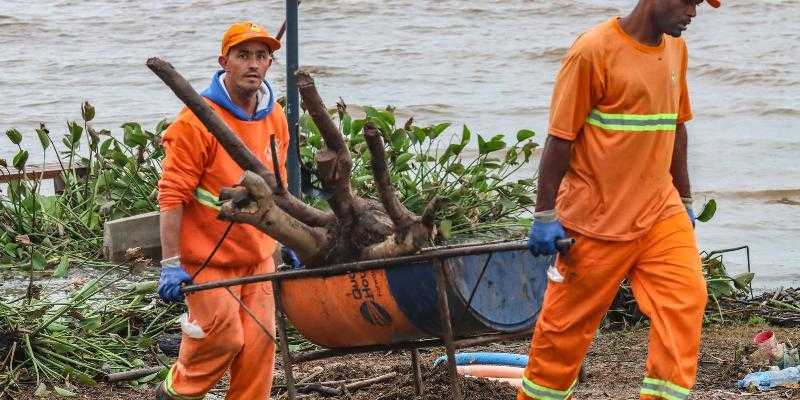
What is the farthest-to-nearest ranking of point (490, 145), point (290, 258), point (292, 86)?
1. point (490, 145)
2. point (292, 86)
3. point (290, 258)

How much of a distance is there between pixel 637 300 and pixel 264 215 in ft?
4.09

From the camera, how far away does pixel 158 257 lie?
7.86m

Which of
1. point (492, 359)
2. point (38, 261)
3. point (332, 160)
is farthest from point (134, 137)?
point (332, 160)

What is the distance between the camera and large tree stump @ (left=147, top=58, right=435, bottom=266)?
4.64 m

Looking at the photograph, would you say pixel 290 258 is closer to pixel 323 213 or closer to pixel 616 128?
pixel 323 213

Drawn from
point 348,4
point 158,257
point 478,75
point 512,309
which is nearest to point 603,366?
point 512,309

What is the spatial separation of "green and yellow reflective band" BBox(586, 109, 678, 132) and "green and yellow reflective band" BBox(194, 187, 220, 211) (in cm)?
137

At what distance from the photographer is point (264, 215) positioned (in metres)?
4.69

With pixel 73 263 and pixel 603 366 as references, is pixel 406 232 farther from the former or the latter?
pixel 73 263

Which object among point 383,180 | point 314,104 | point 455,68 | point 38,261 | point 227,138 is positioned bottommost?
point 455,68

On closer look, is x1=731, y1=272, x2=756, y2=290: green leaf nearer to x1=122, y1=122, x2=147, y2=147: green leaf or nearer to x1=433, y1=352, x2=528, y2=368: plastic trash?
x1=433, y1=352, x2=528, y2=368: plastic trash

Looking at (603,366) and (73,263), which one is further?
(73,263)

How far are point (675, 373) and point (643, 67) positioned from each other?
3.20ft

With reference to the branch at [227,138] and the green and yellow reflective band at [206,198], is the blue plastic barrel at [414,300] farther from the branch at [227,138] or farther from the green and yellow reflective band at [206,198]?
the green and yellow reflective band at [206,198]
